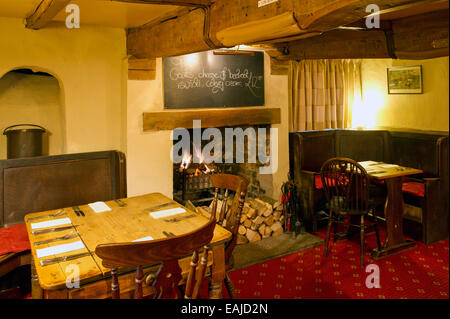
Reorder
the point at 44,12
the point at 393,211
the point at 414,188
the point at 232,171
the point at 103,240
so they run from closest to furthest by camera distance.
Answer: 1. the point at 103,240
2. the point at 44,12
3. the point at 393,211
4. the point at 414,188
5. the point at 232,171

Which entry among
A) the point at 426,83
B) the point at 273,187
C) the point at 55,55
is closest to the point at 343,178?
the point at 273,187

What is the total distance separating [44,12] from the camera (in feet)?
9.24

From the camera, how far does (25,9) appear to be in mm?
3070

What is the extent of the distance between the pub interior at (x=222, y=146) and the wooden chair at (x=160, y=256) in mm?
28

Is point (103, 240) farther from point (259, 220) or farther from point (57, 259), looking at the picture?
point (259, 220)

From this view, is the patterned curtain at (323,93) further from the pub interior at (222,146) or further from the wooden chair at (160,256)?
the wooden chair at (160,256)

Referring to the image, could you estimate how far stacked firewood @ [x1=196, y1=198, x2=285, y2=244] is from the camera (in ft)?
14.3

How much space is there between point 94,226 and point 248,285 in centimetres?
151

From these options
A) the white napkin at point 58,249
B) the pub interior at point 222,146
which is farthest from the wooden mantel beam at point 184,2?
the white napkin at point 58,249

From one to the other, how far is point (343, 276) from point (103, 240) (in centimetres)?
229

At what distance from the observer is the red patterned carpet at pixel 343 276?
3.23 metres

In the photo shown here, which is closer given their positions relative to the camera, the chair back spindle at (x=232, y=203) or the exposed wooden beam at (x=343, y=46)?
the chair back spindle at (x=232, y=203)

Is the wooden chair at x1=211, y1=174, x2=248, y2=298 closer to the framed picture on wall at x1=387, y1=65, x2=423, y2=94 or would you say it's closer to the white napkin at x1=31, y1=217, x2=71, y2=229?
the white napkin at x1=31, y1=217, x2=71, y2=229

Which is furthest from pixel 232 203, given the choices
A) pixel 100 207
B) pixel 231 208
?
pixel 100 207
